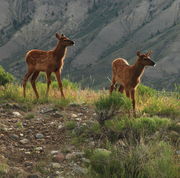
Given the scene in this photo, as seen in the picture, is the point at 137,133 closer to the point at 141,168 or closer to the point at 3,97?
the point at 141,168

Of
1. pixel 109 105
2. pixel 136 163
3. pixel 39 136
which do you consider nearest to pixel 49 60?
pixel 109 105

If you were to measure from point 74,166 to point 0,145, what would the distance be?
1502 mm

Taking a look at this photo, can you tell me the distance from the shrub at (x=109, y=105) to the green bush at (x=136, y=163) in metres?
1.75

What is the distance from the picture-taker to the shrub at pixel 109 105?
7941mm

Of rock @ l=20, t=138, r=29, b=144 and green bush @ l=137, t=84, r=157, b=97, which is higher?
rock @ l=20, t=138, r=29, b=144

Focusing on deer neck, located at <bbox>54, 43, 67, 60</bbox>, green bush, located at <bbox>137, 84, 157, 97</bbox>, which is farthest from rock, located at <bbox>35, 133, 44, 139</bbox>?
green bush, located at <bbox>137, 84, 157, 97</bbox>

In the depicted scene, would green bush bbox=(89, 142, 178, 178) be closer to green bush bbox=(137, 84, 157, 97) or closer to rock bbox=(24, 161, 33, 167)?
rock bbox=(24, 161, 33, 167)

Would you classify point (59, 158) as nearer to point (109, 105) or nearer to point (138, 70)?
point (109, 105)

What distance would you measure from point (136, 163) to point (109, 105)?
2.35m

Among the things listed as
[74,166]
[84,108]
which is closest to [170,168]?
[74,166]

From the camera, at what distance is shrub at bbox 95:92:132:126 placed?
794 centimetres

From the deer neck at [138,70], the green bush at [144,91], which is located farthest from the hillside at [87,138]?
the deer neck at [138,70]

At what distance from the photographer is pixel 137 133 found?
24.0 ft

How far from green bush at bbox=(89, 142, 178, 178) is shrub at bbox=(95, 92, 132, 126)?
1751 mm
